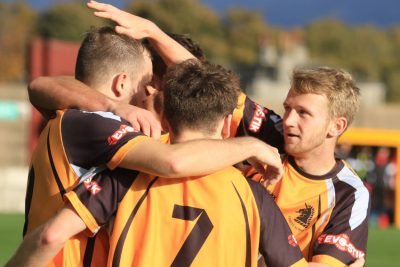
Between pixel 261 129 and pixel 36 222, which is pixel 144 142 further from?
pixel 261 129

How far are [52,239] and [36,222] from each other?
0.41 metres

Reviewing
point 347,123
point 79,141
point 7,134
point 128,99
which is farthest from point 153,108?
point 7,134

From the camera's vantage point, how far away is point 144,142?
328 centimetres

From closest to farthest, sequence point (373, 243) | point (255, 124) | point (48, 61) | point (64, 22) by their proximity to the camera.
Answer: point (255, 124), point (373, 243), point (48, 61), point (64, 22)

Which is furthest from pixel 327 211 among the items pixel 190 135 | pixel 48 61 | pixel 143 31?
pixel 48 61

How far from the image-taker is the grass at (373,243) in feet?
28.9

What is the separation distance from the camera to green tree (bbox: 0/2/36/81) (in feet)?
176

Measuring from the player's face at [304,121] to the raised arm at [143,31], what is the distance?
22.0 inches

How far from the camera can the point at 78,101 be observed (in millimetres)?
3654

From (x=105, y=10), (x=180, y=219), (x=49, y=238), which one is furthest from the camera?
(x=105, y=10)

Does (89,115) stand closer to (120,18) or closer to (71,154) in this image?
(71,154)

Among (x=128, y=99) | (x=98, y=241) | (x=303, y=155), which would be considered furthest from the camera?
(x=303, y=155)

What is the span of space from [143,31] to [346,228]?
1.28 meters

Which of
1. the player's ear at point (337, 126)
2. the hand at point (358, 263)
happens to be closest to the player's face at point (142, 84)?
the player's ear at point (337, 126)
